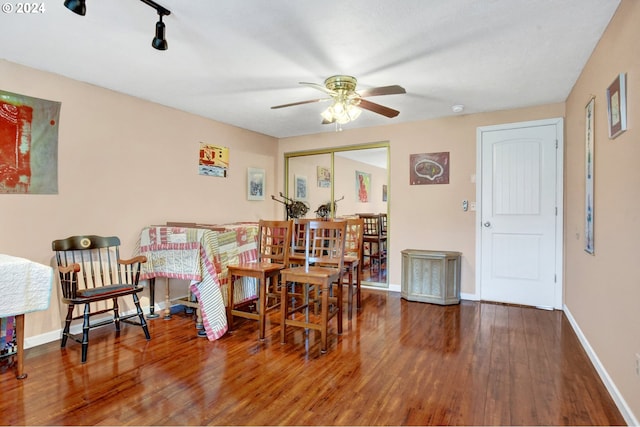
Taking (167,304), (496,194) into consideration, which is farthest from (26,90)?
(496,194)

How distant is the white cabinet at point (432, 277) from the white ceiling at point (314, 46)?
5.92 feet

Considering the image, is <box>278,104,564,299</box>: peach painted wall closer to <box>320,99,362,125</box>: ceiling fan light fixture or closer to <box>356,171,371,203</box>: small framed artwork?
<box>356,171,371,203</box>: small framed artwork

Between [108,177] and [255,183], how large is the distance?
7.04ft

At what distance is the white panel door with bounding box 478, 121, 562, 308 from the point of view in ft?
12.7

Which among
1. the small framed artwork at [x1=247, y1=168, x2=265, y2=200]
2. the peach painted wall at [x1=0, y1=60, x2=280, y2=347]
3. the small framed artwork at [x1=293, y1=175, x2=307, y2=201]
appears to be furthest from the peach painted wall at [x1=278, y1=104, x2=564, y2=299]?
the peach painted wall at [x1=0, y1=60, x2=280, y2=347]

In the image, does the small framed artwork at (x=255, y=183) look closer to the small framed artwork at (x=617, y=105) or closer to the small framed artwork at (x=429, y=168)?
the small framed artwork at (x=429, y=168)

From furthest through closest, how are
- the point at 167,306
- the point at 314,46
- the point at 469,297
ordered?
the point at 469,297, the point at 167,306, the point at 314,46

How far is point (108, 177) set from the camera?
3.37 metres

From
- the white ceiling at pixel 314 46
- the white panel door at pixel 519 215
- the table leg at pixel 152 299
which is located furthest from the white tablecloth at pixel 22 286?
the white panel door at pixel 519 215

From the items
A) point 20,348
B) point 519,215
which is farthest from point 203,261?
point 519,215

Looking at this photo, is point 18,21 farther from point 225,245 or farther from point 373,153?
point 373,153

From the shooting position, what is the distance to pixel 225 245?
326cm

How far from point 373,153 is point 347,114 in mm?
2059

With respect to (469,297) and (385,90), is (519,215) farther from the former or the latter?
(385,90)
